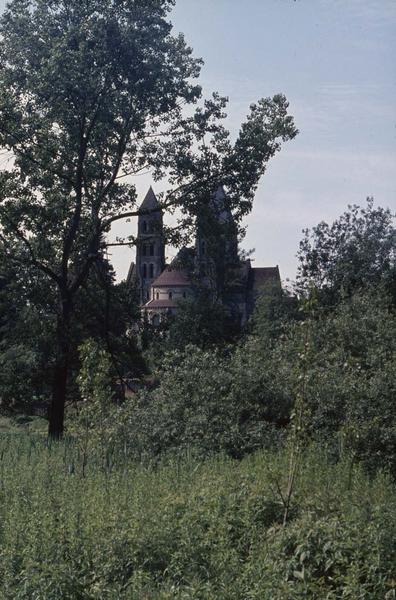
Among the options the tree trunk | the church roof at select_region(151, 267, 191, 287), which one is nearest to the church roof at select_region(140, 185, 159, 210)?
the tree trunk

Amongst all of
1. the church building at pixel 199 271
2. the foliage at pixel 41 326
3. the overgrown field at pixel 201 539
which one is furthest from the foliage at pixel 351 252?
the overgrown field at pixel 201 539

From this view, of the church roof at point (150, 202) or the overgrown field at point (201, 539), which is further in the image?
the church roof at point (150, 202)

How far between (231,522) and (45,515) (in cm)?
165

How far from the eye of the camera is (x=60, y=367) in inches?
848

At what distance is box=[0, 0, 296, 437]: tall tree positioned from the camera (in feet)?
66.6

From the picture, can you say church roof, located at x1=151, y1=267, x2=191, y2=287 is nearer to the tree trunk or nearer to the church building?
the church building

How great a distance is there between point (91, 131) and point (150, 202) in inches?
120

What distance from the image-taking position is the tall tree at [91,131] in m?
20.3

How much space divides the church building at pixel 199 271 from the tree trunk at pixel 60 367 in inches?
99.4

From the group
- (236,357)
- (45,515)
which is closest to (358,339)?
(236,357)

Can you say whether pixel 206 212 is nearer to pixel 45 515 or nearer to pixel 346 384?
pixel 346 384

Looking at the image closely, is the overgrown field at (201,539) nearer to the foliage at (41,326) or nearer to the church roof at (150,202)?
the foliage at (41,326)

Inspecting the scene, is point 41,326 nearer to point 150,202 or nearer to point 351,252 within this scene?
point 150,202

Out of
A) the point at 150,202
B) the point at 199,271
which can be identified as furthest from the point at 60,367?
the point at 199,271
